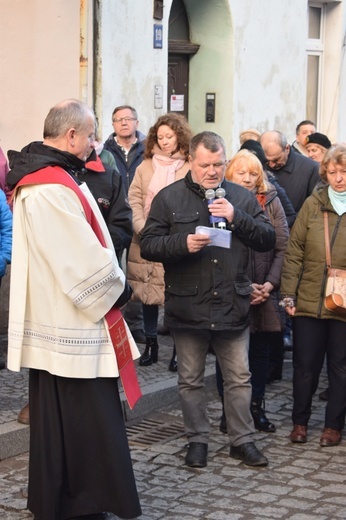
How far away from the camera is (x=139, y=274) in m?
9.46

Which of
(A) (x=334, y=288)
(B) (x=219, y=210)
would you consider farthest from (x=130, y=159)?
(B) (x=219, y=210)

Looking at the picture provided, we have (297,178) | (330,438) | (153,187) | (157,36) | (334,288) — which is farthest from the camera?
(157,36)

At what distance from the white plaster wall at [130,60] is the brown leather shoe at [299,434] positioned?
16.9 feet

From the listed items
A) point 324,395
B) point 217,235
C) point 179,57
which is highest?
point 179,57

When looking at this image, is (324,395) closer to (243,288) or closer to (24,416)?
(243,288)

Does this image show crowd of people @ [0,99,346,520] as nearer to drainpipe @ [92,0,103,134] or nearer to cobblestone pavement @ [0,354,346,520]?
cobblestone pavement @ [0,354,346,520]

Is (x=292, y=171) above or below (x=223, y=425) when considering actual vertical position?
above

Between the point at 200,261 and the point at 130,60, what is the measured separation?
19.4 feet

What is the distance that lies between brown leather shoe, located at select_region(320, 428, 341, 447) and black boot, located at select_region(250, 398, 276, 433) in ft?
1.36

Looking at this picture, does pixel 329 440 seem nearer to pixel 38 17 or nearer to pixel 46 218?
pixel 46 218

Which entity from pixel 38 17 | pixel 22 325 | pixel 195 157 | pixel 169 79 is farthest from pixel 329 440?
pixel 169 79

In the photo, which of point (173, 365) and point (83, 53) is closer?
point (173, 365)

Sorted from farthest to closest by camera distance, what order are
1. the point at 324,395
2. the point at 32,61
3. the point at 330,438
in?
the point at 32,61
the point at 324,395
the point at 330,438

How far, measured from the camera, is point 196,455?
7145mm
